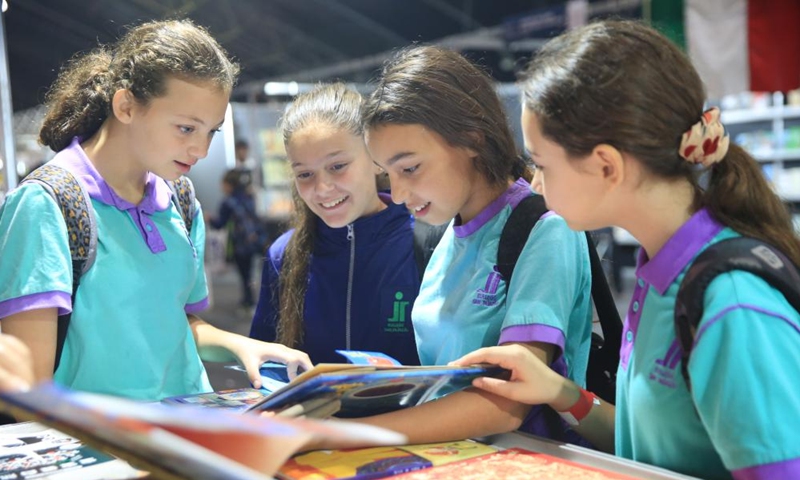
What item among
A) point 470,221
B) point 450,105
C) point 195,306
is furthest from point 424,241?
point 195,306

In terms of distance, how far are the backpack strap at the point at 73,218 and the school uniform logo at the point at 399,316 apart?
71cm

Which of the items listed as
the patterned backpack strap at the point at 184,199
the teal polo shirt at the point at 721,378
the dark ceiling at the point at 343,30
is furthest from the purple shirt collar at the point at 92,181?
the dark ceiling at the point at 343,30

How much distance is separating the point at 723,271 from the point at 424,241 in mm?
948

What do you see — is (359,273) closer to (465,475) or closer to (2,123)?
(465,475)

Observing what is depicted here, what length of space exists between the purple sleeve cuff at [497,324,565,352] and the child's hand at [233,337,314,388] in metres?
0.43

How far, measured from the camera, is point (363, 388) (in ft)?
3.39

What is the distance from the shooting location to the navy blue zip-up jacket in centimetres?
187

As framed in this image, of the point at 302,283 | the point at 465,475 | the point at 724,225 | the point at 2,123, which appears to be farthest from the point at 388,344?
the point at 2,123

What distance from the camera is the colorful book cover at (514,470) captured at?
989 mm

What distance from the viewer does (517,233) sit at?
137 centimetres

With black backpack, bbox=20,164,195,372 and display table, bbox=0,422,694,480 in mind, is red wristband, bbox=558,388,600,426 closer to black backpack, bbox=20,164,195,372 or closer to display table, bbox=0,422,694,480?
display table, bbox=0,422,694,480

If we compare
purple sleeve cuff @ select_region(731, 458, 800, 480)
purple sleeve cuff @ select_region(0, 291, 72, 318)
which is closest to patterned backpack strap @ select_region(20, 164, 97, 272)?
purple sleeve cuff @ select_region(0, 291, 72, 318)

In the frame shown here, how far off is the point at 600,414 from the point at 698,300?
0.43m

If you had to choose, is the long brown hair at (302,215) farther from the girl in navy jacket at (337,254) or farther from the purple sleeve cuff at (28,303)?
the purple sleeve cuff at (28,303)
